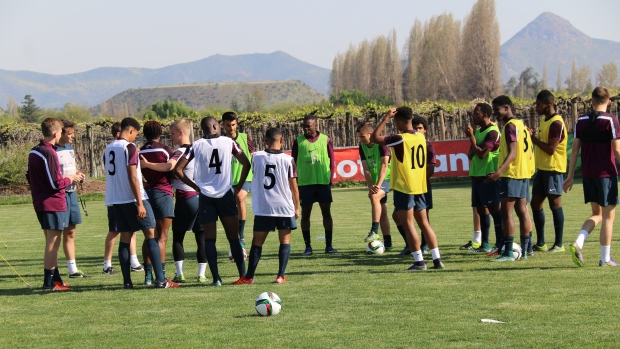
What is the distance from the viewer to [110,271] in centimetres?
1259

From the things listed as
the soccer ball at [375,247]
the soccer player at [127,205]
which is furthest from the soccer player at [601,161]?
the soccer player at [127,205]

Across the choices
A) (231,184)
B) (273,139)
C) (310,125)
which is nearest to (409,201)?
(273,139)

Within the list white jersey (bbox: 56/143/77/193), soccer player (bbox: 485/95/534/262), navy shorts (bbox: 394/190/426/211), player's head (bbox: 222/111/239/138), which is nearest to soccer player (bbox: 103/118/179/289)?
white jersey (bbox: 56/143/77/193)

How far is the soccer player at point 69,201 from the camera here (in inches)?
481

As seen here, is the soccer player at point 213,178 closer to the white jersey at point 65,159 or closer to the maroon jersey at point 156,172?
the maroon jersey at point 156,172

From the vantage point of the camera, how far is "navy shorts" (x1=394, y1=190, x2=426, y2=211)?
11.4 metres

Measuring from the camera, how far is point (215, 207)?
35.7 feet

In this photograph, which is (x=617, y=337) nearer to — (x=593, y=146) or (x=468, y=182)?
(x=593, y=146)

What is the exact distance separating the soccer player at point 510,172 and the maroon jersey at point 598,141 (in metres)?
0.93

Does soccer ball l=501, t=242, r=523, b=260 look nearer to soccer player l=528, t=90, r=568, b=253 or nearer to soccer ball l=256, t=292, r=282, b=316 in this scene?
soccer player l=528, t=90, r=568, b=253

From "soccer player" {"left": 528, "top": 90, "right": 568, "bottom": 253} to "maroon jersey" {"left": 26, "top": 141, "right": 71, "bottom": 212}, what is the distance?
21.4 feet

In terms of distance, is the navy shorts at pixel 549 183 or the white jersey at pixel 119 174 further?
the navy shorts at pixel 549 183

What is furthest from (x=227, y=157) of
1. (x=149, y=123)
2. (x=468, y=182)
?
(x=468, y=182)

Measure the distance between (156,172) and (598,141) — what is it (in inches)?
222
